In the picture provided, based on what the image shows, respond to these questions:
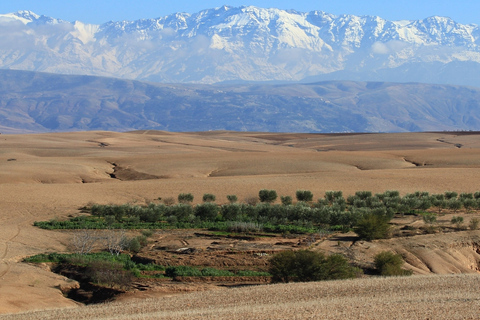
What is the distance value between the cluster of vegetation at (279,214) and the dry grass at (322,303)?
26.6 feet

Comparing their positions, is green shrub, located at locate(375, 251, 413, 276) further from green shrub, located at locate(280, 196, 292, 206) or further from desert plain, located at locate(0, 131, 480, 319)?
green shrub, located at locate(280, 196, 292, 206)

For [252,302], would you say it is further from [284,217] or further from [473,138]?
[473,138]

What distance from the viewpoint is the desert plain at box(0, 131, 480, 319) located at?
14789 millimetres

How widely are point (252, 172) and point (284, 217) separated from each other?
21.2m

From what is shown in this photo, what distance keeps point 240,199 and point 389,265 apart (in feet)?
62.0

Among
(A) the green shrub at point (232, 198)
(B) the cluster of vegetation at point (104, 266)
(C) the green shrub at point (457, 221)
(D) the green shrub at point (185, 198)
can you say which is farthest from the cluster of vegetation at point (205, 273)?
(D) the green shrub at point (185, 198)

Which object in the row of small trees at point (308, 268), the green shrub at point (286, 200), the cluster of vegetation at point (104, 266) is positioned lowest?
the cluster of vegetation at point (104, 266)

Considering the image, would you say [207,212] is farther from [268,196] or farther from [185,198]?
[268,196]

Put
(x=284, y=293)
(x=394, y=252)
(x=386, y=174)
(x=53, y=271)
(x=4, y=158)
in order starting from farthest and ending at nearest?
(x=4, y=158)
(x=386, y=174)
(x=394, y=252)
(x=53, y=271)
(x=284, y=293)

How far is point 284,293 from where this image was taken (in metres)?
16.7

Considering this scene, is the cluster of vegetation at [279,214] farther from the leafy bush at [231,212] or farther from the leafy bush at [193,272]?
the leafy bush at [193,272]

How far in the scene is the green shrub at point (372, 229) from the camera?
24969 mm

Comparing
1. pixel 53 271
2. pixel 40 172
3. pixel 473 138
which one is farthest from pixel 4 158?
pixel 473 138

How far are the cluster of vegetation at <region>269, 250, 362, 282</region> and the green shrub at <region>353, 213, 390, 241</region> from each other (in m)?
5.15
